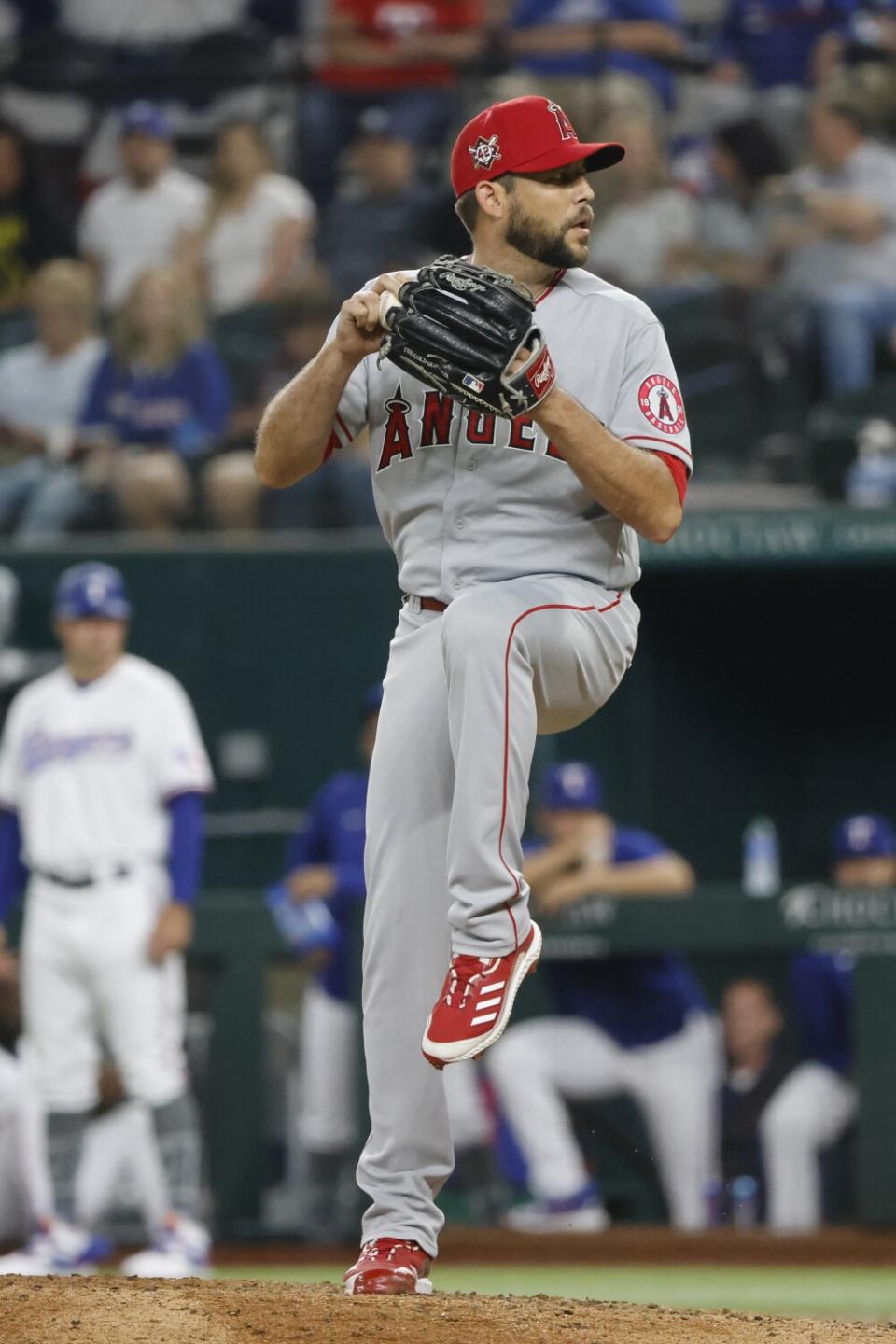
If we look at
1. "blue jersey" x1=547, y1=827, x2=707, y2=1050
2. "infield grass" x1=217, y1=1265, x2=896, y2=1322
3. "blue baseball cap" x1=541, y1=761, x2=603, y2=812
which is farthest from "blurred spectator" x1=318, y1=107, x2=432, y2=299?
"infield grass" x1=217, y1=1265, x2=896, y2=1322

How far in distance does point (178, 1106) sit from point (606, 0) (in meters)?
5.35

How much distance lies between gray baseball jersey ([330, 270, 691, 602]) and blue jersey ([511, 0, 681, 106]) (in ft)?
19.6

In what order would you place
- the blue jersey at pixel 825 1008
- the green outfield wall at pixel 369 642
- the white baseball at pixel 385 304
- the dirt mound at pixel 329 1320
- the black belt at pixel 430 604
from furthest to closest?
the green outfield wall at pixel 369 642 → the blue jersey at pixel 825 1008 → the black belt at pixel 430 604 → the white baseball at pixel 385 304 → the dirt mound at pixel 329 1320

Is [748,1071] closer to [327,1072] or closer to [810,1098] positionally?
[810,1098]

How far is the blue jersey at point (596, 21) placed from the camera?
964cm

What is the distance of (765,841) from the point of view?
8.93m

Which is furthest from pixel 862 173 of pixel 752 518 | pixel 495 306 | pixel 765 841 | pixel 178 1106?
pixel 495 306

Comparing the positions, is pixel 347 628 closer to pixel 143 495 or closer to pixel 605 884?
pixel 143 495

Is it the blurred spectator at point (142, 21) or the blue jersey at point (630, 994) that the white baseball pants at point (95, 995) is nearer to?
the blue jersey at point (630, 994)

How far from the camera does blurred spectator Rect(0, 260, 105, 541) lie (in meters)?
9.30

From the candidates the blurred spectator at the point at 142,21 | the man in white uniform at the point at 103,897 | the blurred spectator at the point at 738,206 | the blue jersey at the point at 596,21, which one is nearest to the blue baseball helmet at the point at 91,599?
the man in white uniform at the point at 103,897

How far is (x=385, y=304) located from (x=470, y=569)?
1.54ft

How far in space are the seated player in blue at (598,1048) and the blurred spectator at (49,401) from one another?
8.77 feet

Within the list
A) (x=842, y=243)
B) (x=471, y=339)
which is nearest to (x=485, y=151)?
(x=471, y=339)
